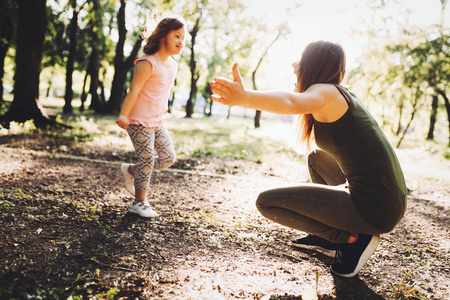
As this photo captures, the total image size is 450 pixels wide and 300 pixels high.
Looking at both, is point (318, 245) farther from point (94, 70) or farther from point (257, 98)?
point (94, 70)

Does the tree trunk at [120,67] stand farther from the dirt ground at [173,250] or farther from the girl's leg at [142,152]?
the girl's leg at [142,152]

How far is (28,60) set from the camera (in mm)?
8844

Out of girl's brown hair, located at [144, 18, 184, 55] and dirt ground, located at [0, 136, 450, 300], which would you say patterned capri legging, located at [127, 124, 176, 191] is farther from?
girl's brown hair, located at [144, 18, 184, 55]

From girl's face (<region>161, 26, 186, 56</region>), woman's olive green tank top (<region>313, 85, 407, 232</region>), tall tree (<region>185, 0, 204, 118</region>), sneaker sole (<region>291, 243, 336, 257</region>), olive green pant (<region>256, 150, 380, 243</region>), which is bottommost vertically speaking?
sneaker sole (<region>291, 243, 336, 257</region>)

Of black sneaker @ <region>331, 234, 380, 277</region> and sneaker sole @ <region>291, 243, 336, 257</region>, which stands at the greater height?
black sneaker @ <region>331, 234, 380, 277</region>

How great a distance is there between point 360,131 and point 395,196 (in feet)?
1.64

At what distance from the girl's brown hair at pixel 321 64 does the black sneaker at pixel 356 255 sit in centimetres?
120

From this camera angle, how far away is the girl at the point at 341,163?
1888 mm

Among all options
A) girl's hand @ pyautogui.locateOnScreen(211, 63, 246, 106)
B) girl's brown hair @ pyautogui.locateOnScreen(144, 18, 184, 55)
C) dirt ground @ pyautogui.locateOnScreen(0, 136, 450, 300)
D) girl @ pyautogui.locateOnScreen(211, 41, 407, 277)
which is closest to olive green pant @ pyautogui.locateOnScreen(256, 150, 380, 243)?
girl @ pyautogui.locateOnScreen(211, 41, 407, 277)

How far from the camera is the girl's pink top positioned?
9.73 feet

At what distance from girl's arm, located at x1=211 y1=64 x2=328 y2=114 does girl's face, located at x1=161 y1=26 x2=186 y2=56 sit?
144cm

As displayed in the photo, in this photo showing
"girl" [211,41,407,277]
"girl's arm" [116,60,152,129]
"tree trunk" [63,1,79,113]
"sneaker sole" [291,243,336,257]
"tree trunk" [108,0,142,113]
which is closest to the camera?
"girl" [211,41,407,277]

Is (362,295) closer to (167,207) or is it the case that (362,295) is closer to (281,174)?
(167,207)

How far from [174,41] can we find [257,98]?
1592 millimetres
